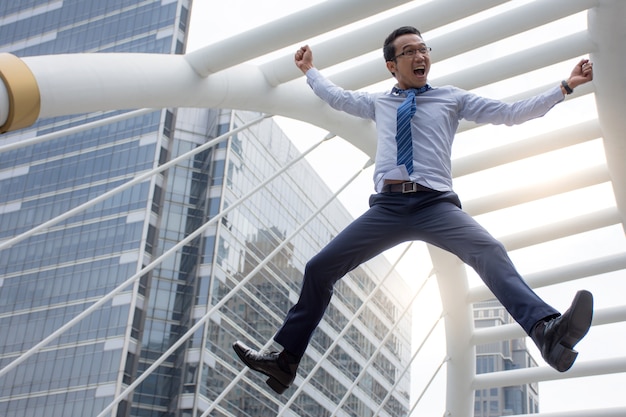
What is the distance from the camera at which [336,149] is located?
36656mm

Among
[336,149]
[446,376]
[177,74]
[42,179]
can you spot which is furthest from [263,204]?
[177,74]

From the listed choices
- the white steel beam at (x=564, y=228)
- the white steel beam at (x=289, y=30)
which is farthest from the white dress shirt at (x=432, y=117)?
the white steel beam at (x=564, y=228)

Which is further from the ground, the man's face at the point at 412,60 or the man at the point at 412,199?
the man's face at the point at 412,60

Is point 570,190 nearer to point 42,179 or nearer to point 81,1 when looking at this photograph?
point 42,179

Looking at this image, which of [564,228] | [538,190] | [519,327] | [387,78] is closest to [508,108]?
[387,78]

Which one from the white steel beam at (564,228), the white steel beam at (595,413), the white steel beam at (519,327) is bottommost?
the white steel beam at (595,413)

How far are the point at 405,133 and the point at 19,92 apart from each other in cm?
198

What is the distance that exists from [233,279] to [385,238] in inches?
1841

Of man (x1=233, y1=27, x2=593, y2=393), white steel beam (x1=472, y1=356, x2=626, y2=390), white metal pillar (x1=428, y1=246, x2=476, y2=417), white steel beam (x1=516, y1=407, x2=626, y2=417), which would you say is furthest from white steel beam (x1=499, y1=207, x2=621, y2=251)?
man (x1=233, y1=27, x2=593, y2=393)

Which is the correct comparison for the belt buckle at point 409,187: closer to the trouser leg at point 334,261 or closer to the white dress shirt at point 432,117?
the white dress shirt at point 432,117

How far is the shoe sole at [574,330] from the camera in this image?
11.0 ft

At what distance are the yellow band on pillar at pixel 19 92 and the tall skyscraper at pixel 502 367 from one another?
76.7 metres

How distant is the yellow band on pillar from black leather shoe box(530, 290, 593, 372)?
2.68 m

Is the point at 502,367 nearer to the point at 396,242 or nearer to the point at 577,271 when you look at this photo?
the point at 577,271
